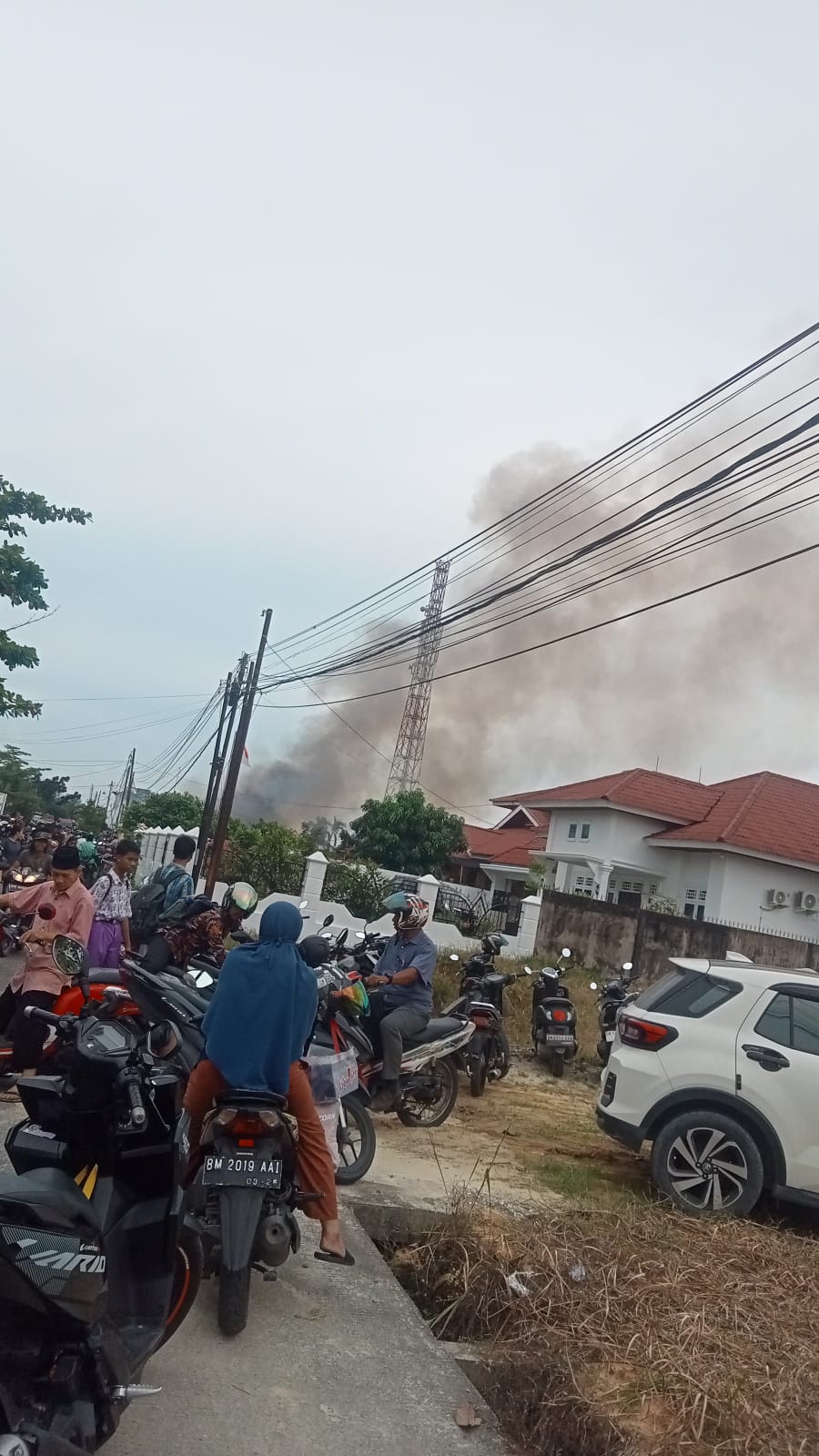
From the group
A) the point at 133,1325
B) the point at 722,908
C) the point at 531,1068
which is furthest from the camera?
the point at 722,908

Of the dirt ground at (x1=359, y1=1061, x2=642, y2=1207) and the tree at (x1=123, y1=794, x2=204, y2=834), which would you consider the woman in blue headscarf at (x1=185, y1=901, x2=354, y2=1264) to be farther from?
the tree at (x1=123, y1=794, x2=204, y2=834)

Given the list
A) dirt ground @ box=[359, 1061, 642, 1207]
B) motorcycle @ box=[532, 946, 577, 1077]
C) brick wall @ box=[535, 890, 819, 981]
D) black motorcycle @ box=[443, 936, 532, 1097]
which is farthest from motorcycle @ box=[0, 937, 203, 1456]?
brick wall @ box=[535, 890, 819, 981]

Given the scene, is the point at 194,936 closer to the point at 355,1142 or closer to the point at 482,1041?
the point at 355,1142

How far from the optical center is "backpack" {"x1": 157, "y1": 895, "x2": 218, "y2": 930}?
7598 millimetres

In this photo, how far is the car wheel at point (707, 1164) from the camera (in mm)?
6129

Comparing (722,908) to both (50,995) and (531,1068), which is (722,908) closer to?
(531,1068)

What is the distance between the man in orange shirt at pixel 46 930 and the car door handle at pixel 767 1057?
365 centimetres

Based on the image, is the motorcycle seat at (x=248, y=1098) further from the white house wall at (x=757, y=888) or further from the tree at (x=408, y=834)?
the tree at (x=408, y=834)

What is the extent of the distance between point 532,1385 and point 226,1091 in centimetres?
141


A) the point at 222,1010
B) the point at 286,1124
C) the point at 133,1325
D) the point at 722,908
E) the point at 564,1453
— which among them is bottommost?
the point at 564,1453

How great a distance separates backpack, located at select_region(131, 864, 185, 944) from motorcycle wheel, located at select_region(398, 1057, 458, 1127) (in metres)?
2.07

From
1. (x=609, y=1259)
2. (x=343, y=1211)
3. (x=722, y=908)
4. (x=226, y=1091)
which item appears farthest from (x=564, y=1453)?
(x=722, y=908)

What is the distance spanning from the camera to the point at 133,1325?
304 centimetres

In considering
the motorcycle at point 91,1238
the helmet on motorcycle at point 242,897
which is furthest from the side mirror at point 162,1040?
the helmet on motorcycle at point 242,897
